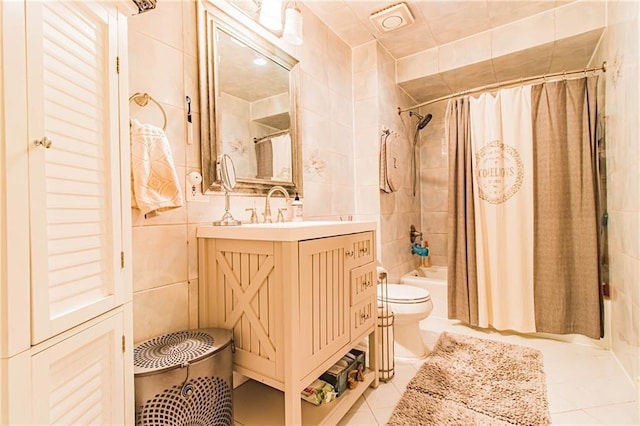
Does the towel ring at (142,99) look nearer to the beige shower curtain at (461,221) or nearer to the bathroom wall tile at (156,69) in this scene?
the bathroom wall tile at (156,69)

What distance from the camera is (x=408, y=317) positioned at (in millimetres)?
1975

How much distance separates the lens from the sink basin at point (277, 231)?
1130 millimetres

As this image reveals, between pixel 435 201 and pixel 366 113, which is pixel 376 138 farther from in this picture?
pixel 435 201

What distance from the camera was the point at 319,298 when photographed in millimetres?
1268

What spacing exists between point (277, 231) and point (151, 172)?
0.53 m

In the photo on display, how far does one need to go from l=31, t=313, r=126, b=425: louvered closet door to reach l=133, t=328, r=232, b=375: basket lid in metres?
0.12

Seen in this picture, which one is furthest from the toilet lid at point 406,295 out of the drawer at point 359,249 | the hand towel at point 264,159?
the hand towel at point 264,159

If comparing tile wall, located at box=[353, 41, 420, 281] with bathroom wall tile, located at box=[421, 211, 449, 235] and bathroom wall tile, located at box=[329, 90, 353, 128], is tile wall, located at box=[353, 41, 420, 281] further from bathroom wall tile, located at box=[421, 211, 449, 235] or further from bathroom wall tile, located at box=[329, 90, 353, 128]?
bathroom wall tile, located at box=[421, 211, 449, 235]

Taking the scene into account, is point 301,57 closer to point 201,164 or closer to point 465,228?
point 201,164

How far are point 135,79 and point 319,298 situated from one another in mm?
1136

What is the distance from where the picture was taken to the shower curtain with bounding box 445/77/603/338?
6.92ft

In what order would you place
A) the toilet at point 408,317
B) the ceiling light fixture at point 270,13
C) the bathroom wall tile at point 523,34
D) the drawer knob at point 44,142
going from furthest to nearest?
1. the bathroom wall tile at point 523,34
2. the toilet at point 408,317
3. the ceiling light fixture at point 270,13
4. the drawer knob at point 44,142

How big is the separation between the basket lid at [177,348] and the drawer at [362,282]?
1.95ft

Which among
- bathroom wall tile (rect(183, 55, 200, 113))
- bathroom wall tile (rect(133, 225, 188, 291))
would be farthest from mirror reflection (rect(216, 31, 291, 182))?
bathroom wall tile (rect(133, 225, 188, 291))
